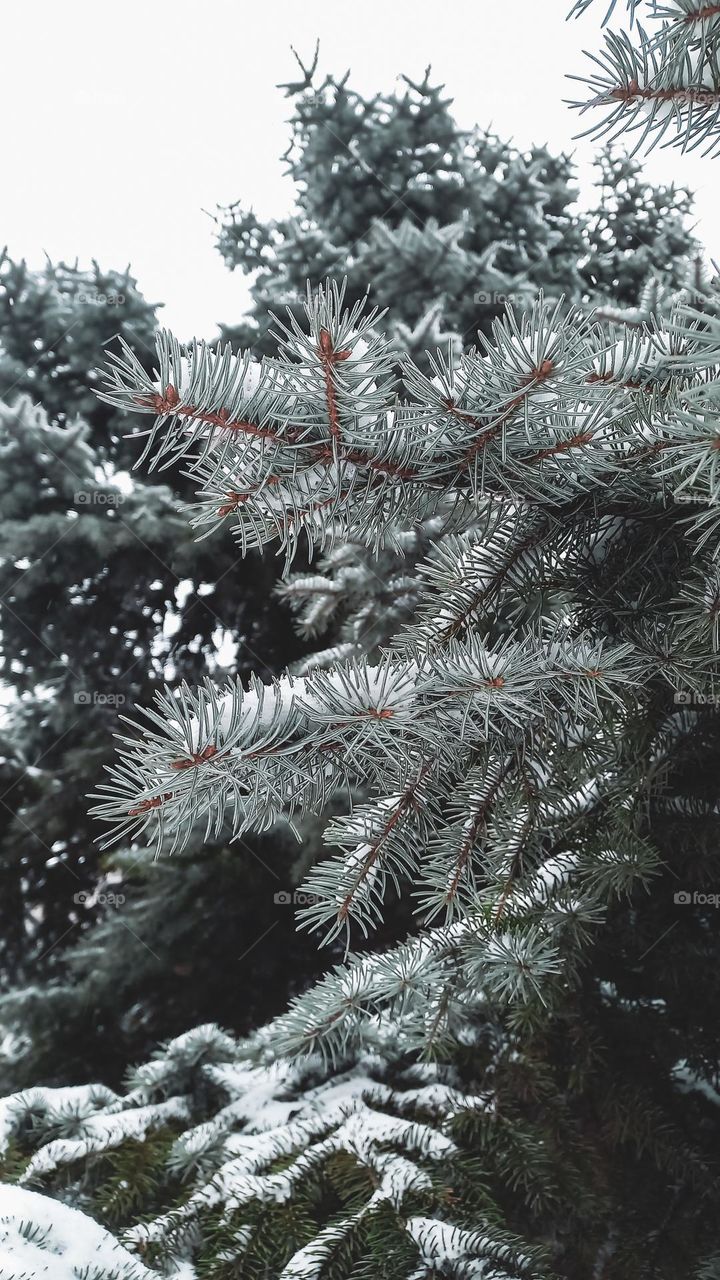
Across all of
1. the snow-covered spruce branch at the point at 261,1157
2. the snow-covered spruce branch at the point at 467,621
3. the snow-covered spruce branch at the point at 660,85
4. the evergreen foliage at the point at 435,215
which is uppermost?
the evergreen foliage at the point at 435,215

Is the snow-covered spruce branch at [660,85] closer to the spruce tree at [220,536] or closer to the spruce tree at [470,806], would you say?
the spruce tree at [470,806]

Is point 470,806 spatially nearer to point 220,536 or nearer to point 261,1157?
point 261,1157

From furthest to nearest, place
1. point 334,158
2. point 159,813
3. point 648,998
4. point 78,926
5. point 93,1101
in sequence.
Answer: point 334,158 < point 78,926 < point 93,1101 < point 648,998 < point 159,813

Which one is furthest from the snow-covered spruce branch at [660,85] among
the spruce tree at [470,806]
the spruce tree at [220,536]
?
the spruce tree at [220,536]

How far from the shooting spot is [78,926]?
10.4 ft

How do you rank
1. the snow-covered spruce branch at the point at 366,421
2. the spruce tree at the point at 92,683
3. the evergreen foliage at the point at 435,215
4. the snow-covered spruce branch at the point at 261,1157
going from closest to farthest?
the snow-covered spruce branch at the point at 366,421, the snow-covered spruce branch at the point at 261,1157, the spruce tree at the point at 92,683, the evergreen foliage at the point at 435,215

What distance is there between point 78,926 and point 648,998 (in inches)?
98.5

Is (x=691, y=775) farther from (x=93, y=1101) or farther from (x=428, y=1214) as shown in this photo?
(x=93, y=1101)

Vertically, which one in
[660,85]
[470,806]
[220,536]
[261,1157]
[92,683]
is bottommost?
[261,1157]

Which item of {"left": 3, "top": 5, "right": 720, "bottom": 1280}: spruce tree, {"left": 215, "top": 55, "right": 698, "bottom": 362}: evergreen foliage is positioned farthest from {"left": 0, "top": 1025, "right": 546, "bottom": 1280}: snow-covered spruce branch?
{"left": 215, "top": 55, "right": 698, "bottom": 362}: evergreen foliage

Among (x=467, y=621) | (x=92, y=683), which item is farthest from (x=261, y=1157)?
(x=92, y=683)

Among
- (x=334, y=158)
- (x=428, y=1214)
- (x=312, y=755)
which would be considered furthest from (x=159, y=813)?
(x=334, y=158)

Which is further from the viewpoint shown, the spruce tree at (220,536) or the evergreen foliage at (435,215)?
the evergreen foliage at (435,215)

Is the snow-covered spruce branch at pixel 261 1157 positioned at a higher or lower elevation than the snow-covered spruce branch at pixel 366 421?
lower
